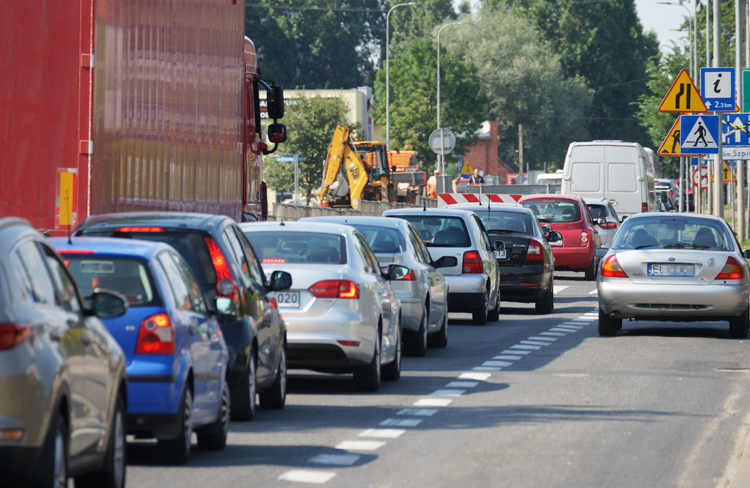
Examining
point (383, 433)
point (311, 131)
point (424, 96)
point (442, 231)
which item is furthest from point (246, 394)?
point (424, 96)

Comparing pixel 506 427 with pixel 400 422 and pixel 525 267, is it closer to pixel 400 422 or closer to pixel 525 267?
pixel 400 422

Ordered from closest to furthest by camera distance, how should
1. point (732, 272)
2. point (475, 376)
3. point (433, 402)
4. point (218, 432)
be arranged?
point (218, 432), point (433, 402), point (475, 376), point (732, 272)

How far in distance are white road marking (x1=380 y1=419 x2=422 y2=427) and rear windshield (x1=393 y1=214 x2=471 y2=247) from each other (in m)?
8.56

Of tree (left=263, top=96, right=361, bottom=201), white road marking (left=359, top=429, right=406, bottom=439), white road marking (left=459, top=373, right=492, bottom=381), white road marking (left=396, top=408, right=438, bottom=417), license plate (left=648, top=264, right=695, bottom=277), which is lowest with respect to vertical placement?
white road marking (left=359, top=429, right=406, bottom=439)

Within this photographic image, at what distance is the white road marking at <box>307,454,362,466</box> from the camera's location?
8.45 m

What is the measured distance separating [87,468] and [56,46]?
4987 mm

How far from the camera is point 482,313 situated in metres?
19.2

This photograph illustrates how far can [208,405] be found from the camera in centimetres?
855

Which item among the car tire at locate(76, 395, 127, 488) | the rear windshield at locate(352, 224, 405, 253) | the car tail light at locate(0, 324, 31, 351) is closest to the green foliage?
the rear windshield at locate(352, 224, 405, 253)

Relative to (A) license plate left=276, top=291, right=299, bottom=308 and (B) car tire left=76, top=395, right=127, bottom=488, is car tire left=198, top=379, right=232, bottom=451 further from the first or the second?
(A) license plate left=276, top=291, right=299, bottom=308

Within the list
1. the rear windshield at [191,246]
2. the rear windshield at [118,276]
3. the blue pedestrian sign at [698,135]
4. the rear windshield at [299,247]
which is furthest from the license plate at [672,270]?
the rear windshield at [118,276]

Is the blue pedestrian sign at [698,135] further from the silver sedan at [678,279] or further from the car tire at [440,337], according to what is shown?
the car tire at [440,337]

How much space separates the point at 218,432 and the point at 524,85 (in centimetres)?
10139

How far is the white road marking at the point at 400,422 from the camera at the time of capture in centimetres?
1002
